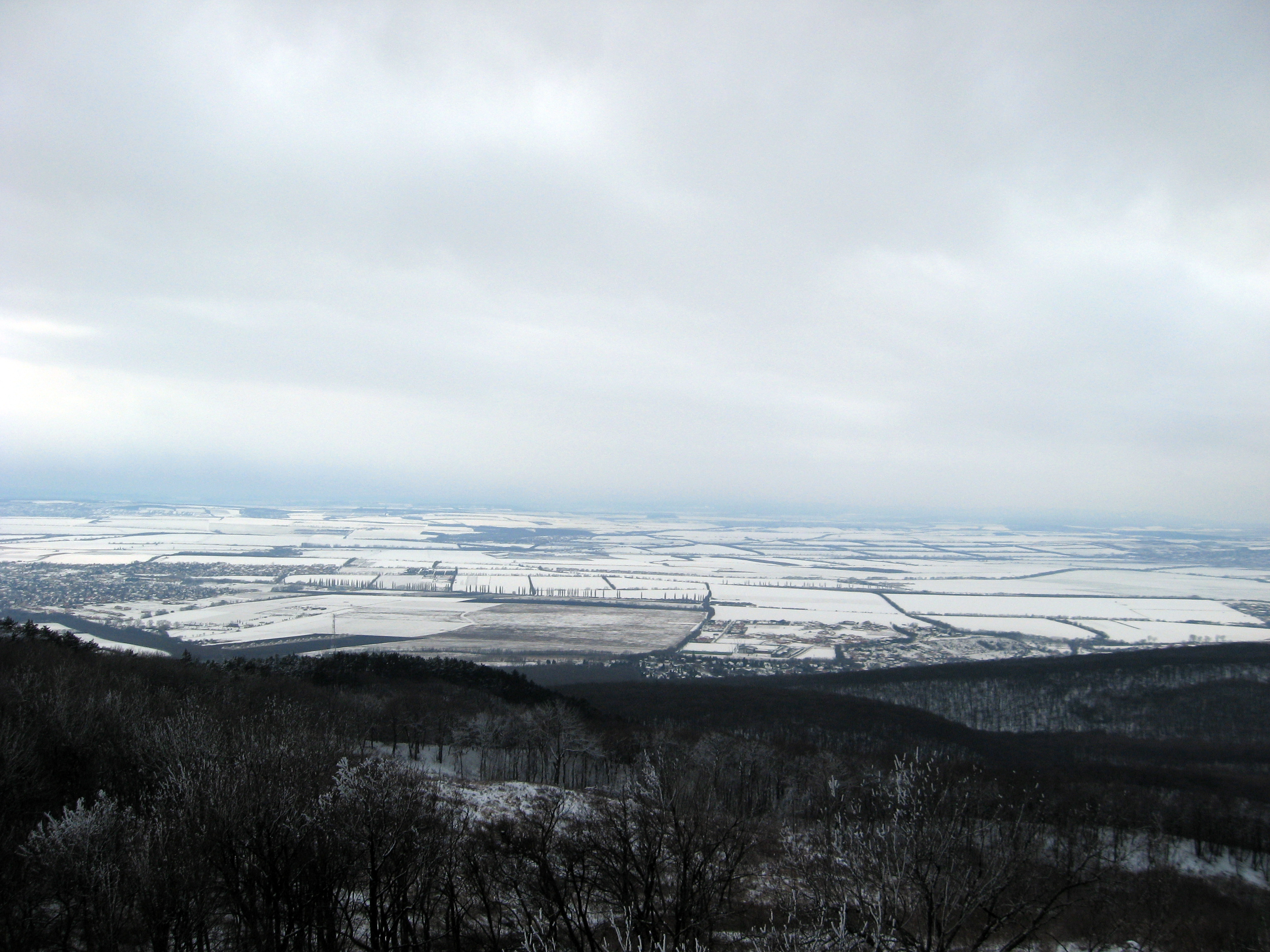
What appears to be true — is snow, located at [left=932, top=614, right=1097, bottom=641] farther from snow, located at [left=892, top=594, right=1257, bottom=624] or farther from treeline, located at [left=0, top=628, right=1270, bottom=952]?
treeline, located at [left=0, top=628, right=1270, bottom=952]

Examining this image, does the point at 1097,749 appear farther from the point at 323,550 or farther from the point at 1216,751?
the point at 323,550

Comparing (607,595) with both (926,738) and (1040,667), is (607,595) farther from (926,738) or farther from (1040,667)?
(926,738)

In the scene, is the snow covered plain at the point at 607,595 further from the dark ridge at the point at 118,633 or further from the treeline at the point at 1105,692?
the treeline at the point at 1105,692

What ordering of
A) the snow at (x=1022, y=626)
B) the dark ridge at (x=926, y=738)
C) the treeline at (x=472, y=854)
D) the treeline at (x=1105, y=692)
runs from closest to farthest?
the treeline at (x=472, y=854), the dark ridge at (x=926, y=738), the treeline at (x=1105, y=692), the snow at (x=1022, y=626)

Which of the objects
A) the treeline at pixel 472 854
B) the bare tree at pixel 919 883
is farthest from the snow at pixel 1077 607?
the bare tree at pixel 919 883

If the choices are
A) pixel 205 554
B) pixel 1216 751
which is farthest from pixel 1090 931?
pixel 205 554

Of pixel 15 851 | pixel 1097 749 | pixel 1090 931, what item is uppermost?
pixel 15 851
